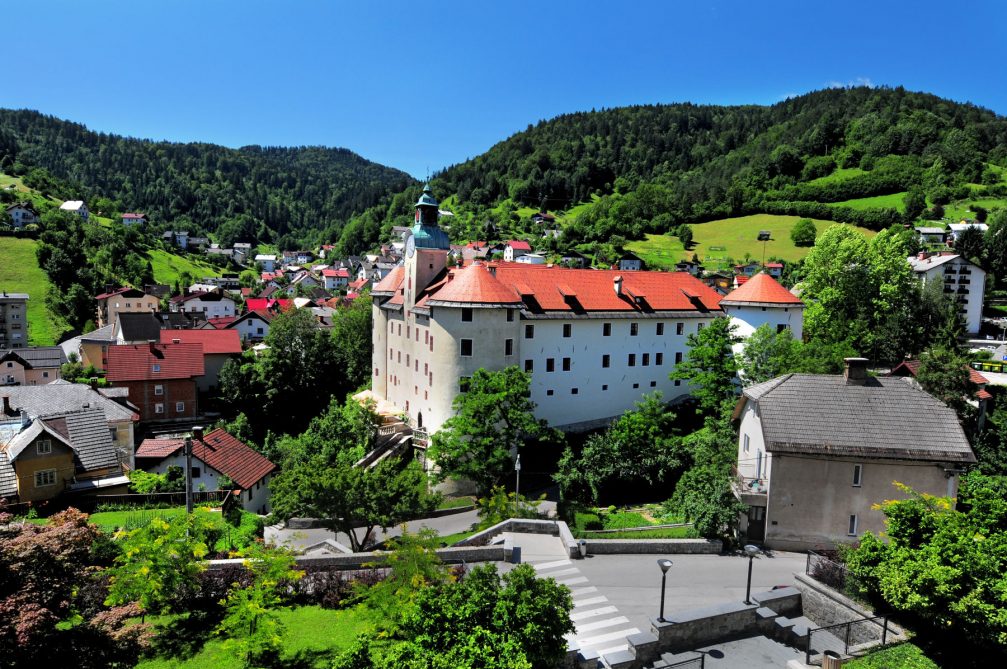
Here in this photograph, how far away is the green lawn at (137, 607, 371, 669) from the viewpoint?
16047 mm

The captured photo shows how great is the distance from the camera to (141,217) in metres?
180

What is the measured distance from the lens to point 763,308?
139ft

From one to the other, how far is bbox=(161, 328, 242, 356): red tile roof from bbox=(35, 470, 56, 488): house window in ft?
119

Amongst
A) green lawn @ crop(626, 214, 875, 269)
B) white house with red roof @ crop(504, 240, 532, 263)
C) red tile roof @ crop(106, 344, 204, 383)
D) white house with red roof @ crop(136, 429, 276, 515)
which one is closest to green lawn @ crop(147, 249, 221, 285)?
white house with red roof @ crop(504, 240, 532, 263)

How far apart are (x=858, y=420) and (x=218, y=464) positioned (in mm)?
37541

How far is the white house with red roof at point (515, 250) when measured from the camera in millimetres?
127006

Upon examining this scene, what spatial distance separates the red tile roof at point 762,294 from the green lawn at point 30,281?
98.1 m

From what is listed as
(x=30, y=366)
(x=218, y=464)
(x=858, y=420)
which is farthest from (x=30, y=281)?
(x=858, y=420)

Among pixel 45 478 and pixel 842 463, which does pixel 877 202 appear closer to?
pixel 842 463

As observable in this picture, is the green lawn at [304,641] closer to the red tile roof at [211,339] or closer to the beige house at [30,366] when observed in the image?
the red tile roof at [211,339]

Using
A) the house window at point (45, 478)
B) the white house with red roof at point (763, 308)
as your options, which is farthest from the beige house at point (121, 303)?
the white house with red roof at point (763, 308)

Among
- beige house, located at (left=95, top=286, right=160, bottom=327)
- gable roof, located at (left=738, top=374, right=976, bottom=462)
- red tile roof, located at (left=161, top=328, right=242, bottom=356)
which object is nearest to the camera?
gable roof, located at (left=738, top=374, right=976, bottom=462)

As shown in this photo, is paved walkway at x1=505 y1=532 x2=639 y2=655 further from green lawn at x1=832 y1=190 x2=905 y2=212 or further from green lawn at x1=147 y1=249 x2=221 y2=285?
Answer: green lawn at x1=832 y1=190 x2=905 y2=212

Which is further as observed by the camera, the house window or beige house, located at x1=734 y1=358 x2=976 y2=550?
the house window
